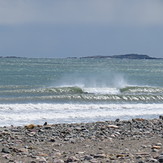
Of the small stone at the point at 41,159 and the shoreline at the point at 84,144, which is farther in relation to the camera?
the shoreline at the point at 84,144

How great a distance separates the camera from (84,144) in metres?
10.4

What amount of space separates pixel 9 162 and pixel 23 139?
2588mm

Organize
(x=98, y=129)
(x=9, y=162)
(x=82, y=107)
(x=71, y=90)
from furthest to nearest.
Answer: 1. (x=71, y=90)
2. (x=82, y=107)
3. (x=98, y=129)
4. (x=9, y=162)

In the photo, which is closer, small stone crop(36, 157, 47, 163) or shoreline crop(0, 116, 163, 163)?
small stone crop(36, 157, 47, 163)

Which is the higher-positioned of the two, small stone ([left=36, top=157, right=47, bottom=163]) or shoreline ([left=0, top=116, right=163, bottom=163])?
shoreline ([left=0, top=116, right=163, bottom=163])

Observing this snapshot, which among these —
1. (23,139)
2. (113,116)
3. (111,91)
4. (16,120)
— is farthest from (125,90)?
(23,139)

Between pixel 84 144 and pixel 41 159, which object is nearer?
pixel 41 159

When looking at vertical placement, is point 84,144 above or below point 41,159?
above

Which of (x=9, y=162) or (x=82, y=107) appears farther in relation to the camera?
(x=82, y=107)

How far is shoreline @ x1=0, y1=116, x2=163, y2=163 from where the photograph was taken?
28.5 feet

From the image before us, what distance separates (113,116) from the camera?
1891 cm

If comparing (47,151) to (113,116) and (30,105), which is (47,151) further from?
(30,105)

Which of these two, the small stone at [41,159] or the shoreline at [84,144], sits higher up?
the shoreline at [84,144]

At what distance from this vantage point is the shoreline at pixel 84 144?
8695mm
